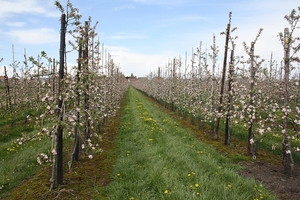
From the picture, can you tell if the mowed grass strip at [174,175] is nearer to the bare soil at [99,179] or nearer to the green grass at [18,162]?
the bare soil at [99,179]

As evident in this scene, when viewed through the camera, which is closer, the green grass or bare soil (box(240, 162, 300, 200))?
bare soil (box(240, 162, 300, 200))

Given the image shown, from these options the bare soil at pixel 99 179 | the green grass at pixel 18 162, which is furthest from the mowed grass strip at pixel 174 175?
the green grass at pixel 18 162

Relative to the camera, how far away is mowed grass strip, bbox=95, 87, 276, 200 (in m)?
6.09

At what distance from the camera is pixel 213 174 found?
292 inches

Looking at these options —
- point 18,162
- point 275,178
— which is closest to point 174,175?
point 275,178

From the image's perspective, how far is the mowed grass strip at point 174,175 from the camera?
20.0ft

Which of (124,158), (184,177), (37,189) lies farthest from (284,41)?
(37,189)

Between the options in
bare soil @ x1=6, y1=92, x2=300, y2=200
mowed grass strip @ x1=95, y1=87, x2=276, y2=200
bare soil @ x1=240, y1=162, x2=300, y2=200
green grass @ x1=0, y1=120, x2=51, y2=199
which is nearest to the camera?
mowed grass strip @ x1=95, y1=87, x2=276, y2=200

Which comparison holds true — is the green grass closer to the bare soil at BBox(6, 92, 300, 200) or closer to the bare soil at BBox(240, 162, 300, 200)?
the bare soil at BBox(6, 92, 300, 200)

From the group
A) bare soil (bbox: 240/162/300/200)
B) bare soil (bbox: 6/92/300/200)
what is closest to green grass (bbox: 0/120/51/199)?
bare soil (bbox: 6/92/300/200)

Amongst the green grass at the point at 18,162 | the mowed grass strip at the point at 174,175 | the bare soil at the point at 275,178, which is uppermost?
the mowed grass strip at the point at 174,175

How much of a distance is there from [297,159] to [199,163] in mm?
4788

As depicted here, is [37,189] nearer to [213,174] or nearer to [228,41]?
[213,174]

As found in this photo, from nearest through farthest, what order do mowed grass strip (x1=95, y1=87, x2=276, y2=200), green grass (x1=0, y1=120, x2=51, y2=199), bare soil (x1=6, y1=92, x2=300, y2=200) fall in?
mowed grass strip (x1=95, y1=87, x2=276, y2=200), bare soil (x1=6, y1=92, x2=300, y2=200), green grass (x1=0, y1=120, x2=51, y2=199)
